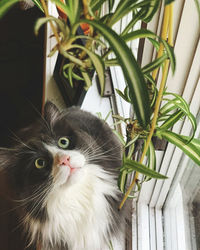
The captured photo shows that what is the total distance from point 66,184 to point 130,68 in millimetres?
470

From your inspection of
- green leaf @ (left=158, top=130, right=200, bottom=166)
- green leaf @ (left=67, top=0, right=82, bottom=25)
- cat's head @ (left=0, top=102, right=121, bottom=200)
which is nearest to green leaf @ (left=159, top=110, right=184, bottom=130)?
green leaf @ (left=158, top=130, right=200, bottom=166)

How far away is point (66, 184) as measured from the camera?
66cm

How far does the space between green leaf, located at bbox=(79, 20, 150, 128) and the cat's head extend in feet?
1.33

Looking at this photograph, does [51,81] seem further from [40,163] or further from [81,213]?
[81,213]

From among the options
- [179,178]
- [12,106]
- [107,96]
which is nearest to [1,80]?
[12,106]

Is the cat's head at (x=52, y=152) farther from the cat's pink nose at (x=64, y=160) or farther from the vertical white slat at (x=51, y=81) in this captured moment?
the vertical white slat at (x=51, y=81)

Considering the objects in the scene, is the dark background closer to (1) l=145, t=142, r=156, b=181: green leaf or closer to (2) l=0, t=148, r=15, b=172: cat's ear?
(2) l=0, t=148, r=15, b=172: cat's ear

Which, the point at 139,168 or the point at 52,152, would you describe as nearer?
the point at 139,168

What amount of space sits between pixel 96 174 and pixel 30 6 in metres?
0.83

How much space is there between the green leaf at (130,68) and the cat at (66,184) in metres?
0.39

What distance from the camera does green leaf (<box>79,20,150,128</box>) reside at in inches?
11.2

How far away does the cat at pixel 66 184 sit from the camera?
26.5 inches

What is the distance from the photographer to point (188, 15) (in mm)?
589

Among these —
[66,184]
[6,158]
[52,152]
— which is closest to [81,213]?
[66,184]
